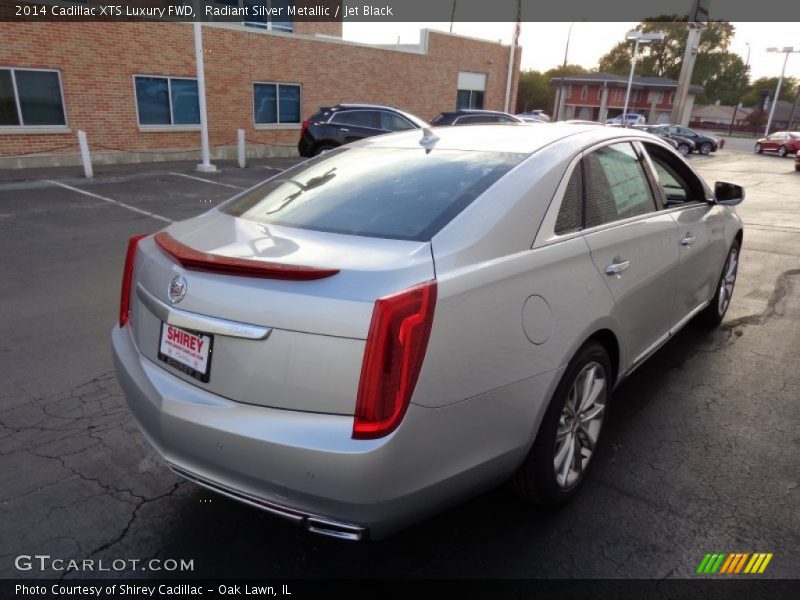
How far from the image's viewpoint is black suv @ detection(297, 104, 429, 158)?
14.8 m

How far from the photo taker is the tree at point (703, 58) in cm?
8750

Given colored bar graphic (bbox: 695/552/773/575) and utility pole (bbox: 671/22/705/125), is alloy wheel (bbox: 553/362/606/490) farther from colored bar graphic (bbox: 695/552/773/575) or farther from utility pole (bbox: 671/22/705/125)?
utility pole (bbox: 671/22/705/125)

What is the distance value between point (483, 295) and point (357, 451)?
697 mm

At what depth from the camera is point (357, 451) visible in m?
1.81

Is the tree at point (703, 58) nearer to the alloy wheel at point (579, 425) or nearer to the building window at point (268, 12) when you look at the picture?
the building window at point (268, 12)

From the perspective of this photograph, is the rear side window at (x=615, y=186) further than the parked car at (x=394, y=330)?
Yes

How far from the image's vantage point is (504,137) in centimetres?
305

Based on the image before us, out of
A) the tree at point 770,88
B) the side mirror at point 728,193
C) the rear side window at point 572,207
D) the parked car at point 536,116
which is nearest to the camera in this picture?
the rear side window at point 572,207

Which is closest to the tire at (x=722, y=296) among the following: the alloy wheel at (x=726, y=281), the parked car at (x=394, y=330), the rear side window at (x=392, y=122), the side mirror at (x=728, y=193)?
the alloy wheel at (x=726, y=281)

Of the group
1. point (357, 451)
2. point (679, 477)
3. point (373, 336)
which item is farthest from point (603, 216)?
point (357, 451)

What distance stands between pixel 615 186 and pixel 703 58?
341 ft

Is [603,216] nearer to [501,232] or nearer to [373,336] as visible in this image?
[501,232]

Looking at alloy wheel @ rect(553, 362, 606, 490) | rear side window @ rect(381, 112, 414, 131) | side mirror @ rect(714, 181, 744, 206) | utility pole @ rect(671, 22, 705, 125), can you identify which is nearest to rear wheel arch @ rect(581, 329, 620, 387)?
alloy wheel @ rect(553, 362, 606, 490)

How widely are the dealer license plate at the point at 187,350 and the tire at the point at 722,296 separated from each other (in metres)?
4.13
